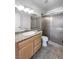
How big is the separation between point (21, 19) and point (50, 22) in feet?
8.51

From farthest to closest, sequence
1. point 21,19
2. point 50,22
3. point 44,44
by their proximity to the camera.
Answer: point 50,22 → point 44,44 → point 21,19

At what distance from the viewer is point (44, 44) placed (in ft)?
13.0

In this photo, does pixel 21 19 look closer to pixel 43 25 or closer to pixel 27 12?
pixel 27 12

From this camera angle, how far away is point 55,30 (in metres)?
4.57

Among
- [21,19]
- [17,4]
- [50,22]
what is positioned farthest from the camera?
[50,22]

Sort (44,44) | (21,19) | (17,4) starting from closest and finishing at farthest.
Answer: (17,4) < (21,19) < (44,44)
